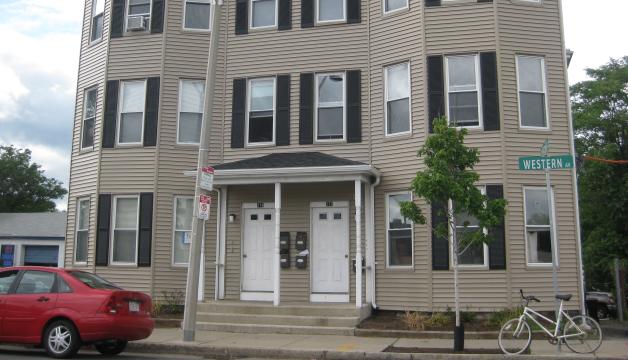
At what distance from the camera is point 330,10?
1609 cm

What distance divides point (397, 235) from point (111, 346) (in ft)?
22.2

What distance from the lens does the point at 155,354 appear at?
10.9 metres

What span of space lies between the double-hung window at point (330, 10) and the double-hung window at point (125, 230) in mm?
6782

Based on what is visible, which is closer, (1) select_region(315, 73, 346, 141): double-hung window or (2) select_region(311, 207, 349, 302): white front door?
(2) select_region(311, 207, 349, 302): white front door

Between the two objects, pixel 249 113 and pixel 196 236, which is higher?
pixel 249 113

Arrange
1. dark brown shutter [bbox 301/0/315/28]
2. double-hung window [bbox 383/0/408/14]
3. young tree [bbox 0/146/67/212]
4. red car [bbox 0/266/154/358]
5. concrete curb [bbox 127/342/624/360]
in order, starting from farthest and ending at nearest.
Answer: young tree [bbox 0/146/67/212] → dark brown shutter [bbox 301/0/315/28] → double-hung window [bbox 383/0/408/14] → concrete curb [bbox 127/342/624/360] → red car [bbox 0/266/154/358]

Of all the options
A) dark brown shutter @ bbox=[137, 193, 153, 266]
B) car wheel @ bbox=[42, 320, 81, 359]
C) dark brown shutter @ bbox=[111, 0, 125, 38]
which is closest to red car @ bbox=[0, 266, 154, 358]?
car wheel @ bbox=[42, 320, 81, 359]

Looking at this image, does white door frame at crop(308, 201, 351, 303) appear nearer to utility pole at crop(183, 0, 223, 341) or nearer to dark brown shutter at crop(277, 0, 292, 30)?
utility pole at crop(183, 0, 223, 341)

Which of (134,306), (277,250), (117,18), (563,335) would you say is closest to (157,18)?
(117,18)

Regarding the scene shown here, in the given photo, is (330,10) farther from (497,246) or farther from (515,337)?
(515,337)

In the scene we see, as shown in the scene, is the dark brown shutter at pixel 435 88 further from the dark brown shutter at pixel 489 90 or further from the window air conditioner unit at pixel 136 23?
the window air conditioner unit at pixel 136 23

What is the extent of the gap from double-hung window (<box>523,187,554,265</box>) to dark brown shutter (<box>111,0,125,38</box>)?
11.4m

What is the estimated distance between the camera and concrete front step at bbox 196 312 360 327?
506 inches

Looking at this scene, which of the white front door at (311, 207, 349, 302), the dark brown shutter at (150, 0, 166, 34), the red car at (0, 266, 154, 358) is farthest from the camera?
the dark brown shutter at (150, 0, 166, 34)
